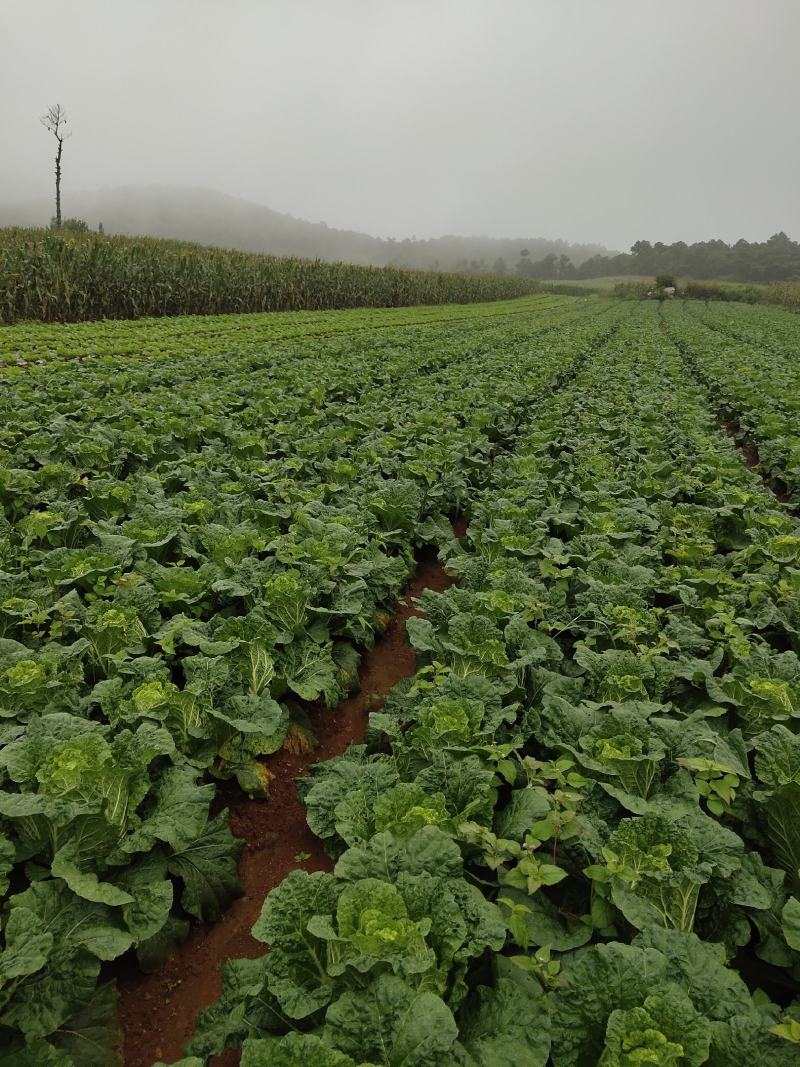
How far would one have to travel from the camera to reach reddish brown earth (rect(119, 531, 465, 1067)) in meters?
2.29

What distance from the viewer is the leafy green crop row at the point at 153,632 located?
7.28ft

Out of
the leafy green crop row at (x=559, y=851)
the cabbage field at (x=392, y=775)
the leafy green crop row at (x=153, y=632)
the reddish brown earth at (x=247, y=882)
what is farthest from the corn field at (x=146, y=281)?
the leafy green crop row at (x=559, y=851)

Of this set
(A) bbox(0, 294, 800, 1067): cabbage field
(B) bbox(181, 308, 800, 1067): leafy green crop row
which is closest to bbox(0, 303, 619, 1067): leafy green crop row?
(A) bbox(0, 294, 800, 1067): cabbage field

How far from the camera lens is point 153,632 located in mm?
3633

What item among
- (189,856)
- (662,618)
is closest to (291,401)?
(662,618)

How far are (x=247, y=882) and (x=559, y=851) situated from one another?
1499 mm

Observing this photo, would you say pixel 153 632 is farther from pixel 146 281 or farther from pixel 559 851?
pixel 146 281

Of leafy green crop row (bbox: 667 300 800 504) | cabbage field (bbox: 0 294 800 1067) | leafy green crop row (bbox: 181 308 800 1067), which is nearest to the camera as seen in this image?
leafy green crop row (bbox: 181 308 800 1067)

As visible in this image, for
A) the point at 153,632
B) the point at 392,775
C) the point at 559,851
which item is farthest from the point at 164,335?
the point at 559,851

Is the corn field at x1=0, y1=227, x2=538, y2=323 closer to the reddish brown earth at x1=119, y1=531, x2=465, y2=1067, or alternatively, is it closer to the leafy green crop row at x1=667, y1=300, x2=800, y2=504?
the leafy green crop row at x1=667, y1=300, x2=800, y2=504

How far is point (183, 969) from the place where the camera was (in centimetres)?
250

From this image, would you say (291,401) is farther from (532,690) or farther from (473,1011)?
(473,1011)

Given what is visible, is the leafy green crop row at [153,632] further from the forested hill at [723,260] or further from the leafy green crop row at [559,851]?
the forested hill at [723,260]

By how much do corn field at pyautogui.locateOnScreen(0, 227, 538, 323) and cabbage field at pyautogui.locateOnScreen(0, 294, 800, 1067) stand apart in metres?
17.3
